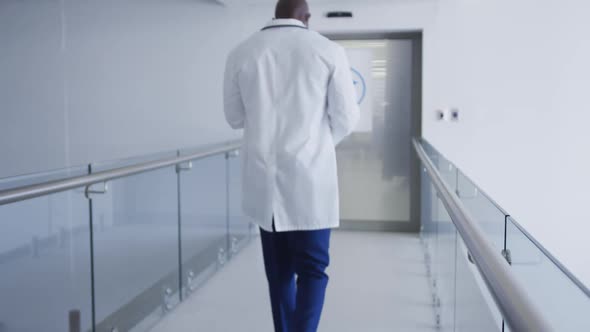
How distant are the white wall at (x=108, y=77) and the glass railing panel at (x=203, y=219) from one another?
186cm

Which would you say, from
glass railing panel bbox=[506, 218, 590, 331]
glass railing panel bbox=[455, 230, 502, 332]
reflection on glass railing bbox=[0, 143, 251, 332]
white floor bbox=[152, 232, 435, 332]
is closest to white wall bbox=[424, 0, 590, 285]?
white floor bbox=[152, 232, 435, 332]

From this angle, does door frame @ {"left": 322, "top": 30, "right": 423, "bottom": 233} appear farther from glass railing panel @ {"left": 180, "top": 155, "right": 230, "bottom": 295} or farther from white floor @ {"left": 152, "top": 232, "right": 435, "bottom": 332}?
glass railing panel @ {"left": 180, "top": 155, "right": 230, "bottom": 295}

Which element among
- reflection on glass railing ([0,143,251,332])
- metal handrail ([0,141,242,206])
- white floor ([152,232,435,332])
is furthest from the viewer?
white floor ([152,232,435,332])

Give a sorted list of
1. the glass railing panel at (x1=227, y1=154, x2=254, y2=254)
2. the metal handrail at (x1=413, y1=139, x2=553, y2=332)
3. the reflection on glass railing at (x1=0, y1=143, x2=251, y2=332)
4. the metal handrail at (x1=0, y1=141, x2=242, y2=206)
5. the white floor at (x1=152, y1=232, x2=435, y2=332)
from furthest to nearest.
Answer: the glass railing panel at (x1=227, y1=154, x2=254, y2=254)
the white floor at (x1=152, y1=232, x2=435, y2=332)
the reflection on glass railing at (x1=0, y1=143, x2=251, y2=332)
the metal handrail at (x1=0, y1=141, x2=242, y2=206)
the metal handrail at (x1=413, y1=139, x2=553, y2=332)

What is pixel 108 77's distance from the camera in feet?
24.4

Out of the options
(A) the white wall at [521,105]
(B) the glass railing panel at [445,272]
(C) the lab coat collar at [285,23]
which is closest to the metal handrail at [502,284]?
(B) the glass railing panel at [445,272]

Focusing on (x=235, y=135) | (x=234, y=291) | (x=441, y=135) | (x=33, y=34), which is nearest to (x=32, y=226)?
(x=234, y=291)

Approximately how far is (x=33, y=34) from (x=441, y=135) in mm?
5028

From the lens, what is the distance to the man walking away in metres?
2.70

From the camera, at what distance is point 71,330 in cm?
289

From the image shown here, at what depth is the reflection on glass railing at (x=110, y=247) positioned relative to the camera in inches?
98.9

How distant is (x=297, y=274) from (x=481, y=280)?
1.01m

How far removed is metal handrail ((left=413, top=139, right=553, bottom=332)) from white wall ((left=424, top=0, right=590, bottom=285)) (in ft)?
16.1

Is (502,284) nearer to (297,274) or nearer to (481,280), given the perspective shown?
(481,280)
